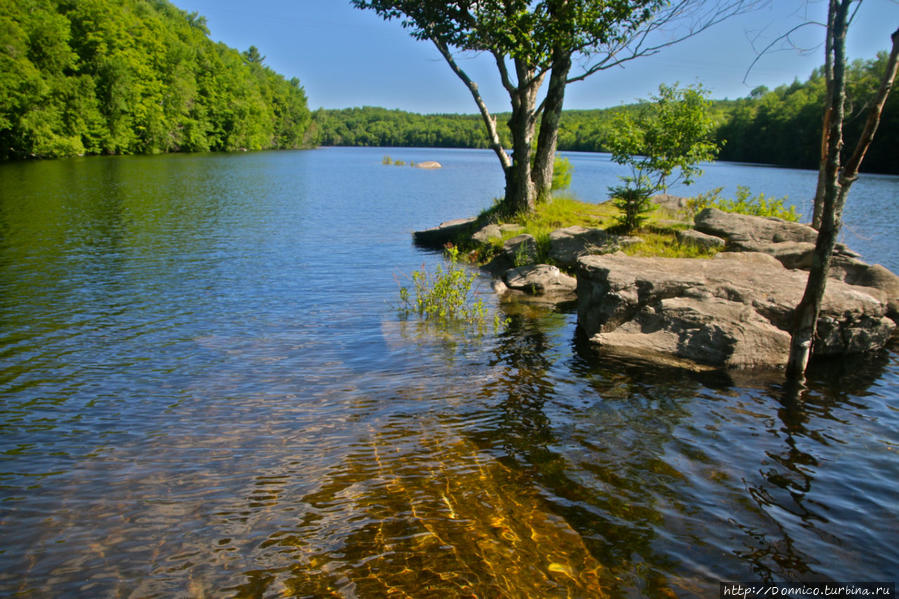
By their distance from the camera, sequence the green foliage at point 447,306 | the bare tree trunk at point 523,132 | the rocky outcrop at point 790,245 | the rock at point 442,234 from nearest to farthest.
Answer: the rocky outcrop at point 790,245, the green foliage at point 447,306, the bare tree trunk at point 523,132, the rock at point 442,234

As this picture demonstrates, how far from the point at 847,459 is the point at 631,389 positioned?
8.97 feet

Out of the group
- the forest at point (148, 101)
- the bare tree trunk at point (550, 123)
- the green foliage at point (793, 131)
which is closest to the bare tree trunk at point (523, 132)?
the bare tree trunk at point (550, 123)

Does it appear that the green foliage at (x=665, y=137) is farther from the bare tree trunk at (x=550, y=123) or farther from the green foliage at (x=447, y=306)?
the green foliage at (x=447, y=306)

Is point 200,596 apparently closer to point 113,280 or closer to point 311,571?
point 311,571

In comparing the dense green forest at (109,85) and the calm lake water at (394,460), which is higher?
the dense green forest at (109,85)

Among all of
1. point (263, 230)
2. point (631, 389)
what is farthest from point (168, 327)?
point (263, 230)

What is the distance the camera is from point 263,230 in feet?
73.7

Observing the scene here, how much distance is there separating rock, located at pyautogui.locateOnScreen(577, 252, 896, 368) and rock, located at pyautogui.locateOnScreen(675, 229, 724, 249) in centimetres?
331

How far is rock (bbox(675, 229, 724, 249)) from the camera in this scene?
1384cm

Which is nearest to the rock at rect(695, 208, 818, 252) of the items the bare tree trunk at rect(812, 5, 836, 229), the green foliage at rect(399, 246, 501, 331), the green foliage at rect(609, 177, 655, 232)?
the bare tree trunk at rect(812, 5, 836, 229)

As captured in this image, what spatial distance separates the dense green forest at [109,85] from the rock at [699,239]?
185ft

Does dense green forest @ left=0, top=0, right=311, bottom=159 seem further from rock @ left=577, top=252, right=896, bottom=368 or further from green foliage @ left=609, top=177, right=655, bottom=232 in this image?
rock @ left=577, top=252, right=896, bottom=368

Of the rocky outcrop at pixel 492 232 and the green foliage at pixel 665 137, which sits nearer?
the green foliage at pixel 665 137

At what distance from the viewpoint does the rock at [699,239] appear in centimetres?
1384
